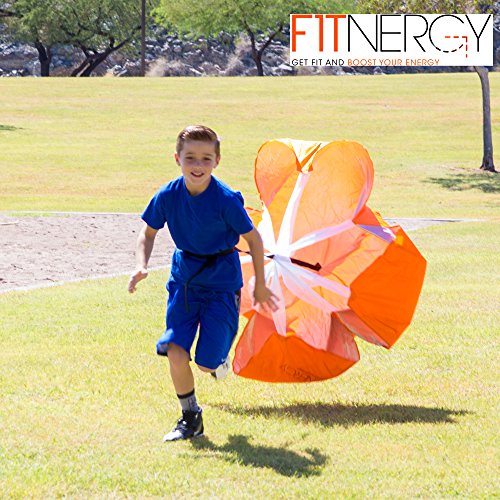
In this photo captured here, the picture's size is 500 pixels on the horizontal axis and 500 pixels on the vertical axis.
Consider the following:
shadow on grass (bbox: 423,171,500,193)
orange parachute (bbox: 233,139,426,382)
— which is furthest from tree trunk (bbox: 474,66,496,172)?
orange parachute (bbox: 233,139,426,382)

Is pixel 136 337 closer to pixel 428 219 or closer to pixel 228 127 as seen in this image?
pixel 428 219

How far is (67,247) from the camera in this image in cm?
1555

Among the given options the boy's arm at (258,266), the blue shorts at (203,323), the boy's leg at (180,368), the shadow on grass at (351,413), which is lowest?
the shadow on grass at (351,413)

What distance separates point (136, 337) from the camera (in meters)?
9.18

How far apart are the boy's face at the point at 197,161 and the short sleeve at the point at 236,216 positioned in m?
0.18

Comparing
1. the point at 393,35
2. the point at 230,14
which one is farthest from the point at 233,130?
the point at 230,14

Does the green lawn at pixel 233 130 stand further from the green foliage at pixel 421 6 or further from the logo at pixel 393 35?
the green foliage at pixel 421 6

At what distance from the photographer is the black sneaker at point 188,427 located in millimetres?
5914

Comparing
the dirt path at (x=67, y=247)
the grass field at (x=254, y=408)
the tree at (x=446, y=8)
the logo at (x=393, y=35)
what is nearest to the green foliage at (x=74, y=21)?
the logo at (x=393, y=35)

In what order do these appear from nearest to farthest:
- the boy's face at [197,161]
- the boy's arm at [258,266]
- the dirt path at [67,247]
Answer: the boy's face at [197,161]
the boy's arm at [258,266]
the dirt path at [67,247]

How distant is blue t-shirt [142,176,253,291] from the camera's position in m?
5.91

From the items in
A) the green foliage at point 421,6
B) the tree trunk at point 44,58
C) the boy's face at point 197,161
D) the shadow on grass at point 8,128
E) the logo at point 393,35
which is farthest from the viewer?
the tree trunk at point 44,58

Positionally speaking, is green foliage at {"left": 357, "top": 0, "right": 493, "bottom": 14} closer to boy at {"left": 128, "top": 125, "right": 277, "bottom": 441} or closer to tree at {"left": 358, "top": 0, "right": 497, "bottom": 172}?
tree at {"left": 358, "top": 0, "right": 497, "bottom": 172}

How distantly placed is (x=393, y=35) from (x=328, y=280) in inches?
1762
